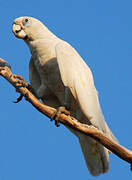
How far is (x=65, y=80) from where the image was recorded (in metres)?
3.58

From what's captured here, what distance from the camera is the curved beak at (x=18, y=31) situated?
13.6ft

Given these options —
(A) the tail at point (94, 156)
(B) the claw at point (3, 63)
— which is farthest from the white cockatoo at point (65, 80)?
(B) the claw at point (3, 63)

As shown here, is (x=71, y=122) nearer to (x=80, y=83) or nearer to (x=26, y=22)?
(x=80, y=83)

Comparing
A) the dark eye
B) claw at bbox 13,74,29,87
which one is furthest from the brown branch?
the dark eye

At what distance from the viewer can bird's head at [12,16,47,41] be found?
13.6 feet

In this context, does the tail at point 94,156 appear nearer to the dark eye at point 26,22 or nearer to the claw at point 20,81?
the claw at point 20,81

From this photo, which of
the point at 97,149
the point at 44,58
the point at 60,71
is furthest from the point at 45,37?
the point at 97,149

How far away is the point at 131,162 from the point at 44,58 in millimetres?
1528

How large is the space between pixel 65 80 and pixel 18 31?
3.41 ft

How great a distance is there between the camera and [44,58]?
398 centimetres

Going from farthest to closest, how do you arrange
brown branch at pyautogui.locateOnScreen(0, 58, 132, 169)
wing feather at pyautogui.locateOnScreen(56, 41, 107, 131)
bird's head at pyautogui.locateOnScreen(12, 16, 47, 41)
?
bird's head at pyautogui.locateOnScreen(12, 16, 47, 41) < wing feather at pyautogui.locateOnScreen(56, 41, 107, 131) < brown branch at pyautogui.locateOnScreen(0, 58, 132, 169)

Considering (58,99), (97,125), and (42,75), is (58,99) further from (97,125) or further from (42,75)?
(97,125)

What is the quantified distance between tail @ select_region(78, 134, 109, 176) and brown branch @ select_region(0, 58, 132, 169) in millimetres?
502

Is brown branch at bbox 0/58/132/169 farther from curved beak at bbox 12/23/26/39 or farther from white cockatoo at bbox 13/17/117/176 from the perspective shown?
curved beak at bbox 12/23/26/39
